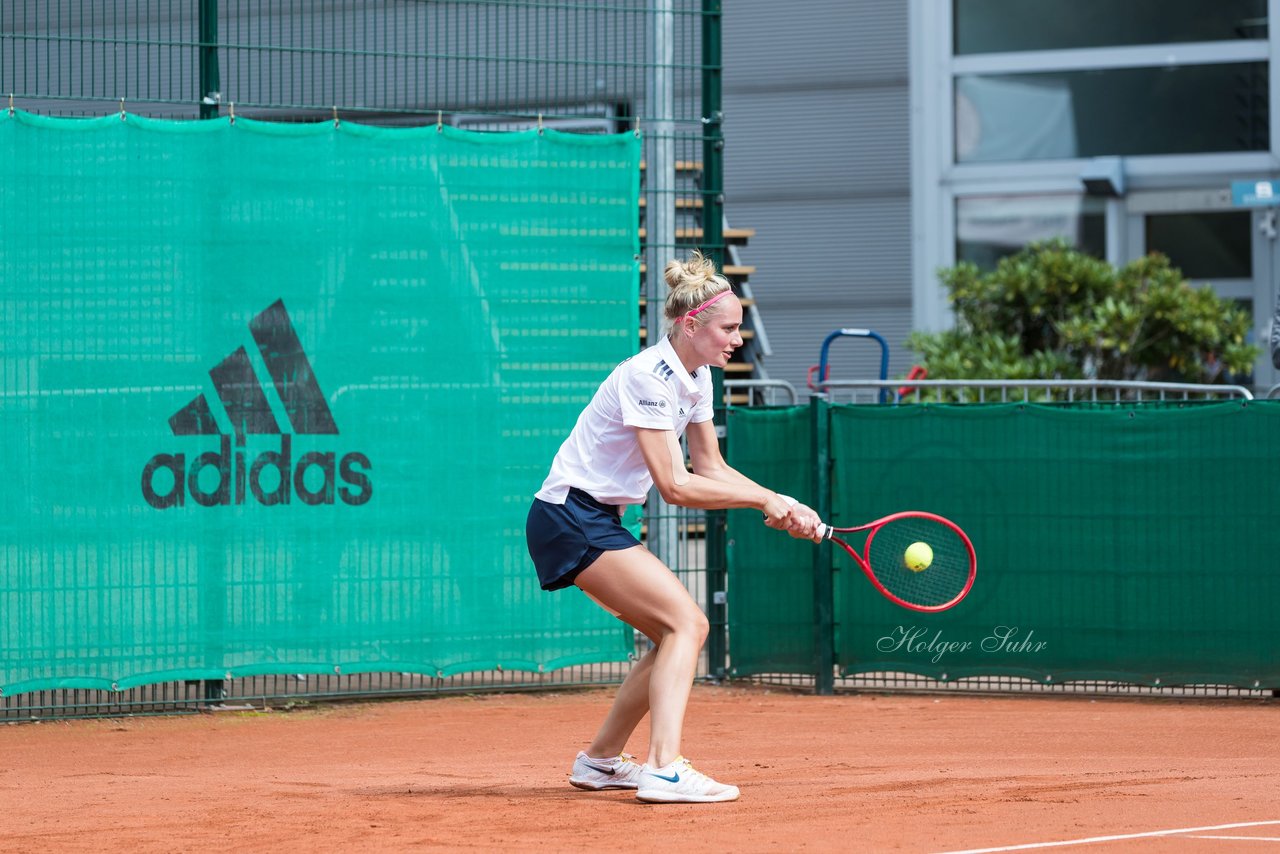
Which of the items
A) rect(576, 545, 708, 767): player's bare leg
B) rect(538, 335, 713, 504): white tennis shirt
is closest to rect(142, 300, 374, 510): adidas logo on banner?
rect(538, 335, 713, 504): white tennis shirt

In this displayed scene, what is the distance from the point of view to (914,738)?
8188 mm

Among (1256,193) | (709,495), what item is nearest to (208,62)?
(709,495)

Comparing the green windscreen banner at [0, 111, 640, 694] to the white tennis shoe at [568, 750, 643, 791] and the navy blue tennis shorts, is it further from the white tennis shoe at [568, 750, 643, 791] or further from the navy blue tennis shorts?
the navy blue tennis shorts

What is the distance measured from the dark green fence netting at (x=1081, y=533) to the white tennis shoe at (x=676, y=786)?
367 cm

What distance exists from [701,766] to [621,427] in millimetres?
1928

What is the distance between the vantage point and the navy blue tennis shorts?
238 inches

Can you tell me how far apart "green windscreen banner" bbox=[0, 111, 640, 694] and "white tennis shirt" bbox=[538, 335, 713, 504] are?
127 inches

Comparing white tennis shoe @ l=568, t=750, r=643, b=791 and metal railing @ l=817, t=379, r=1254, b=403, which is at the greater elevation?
metal railing @ l=817, t=379, r=1254, b=403

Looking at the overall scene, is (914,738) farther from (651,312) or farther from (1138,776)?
(651,312)

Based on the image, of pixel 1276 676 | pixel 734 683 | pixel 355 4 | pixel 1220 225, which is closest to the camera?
pixel 1276 676

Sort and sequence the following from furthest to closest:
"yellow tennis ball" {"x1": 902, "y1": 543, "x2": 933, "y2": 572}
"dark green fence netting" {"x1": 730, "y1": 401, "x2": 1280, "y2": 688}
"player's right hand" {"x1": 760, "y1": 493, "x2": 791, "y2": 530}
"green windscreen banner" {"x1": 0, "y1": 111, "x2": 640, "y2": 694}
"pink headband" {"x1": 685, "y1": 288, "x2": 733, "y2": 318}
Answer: "dark green fence netting" {"x1": 730, "y1": 401, "x2": 1280, "y2": 688} → "green windscreen banner" {"x1": 0, "y1": 111, "x2": 640, "y2": 694} → "yellow tennis ball" {"x1": 902, "y1": 543, "x2": 933, "y2": 572} → "pink headband" {"x1": 685, "y1": 288, "x2": 733, "y2": 318} → "player's right hand" {"x1": 760, "y1": 493, "x2": 791, "y2": 530}

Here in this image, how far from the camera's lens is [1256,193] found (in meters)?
16.4

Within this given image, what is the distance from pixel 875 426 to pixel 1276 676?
2.51 m

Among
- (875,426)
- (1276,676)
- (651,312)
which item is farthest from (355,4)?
(1276,676)
